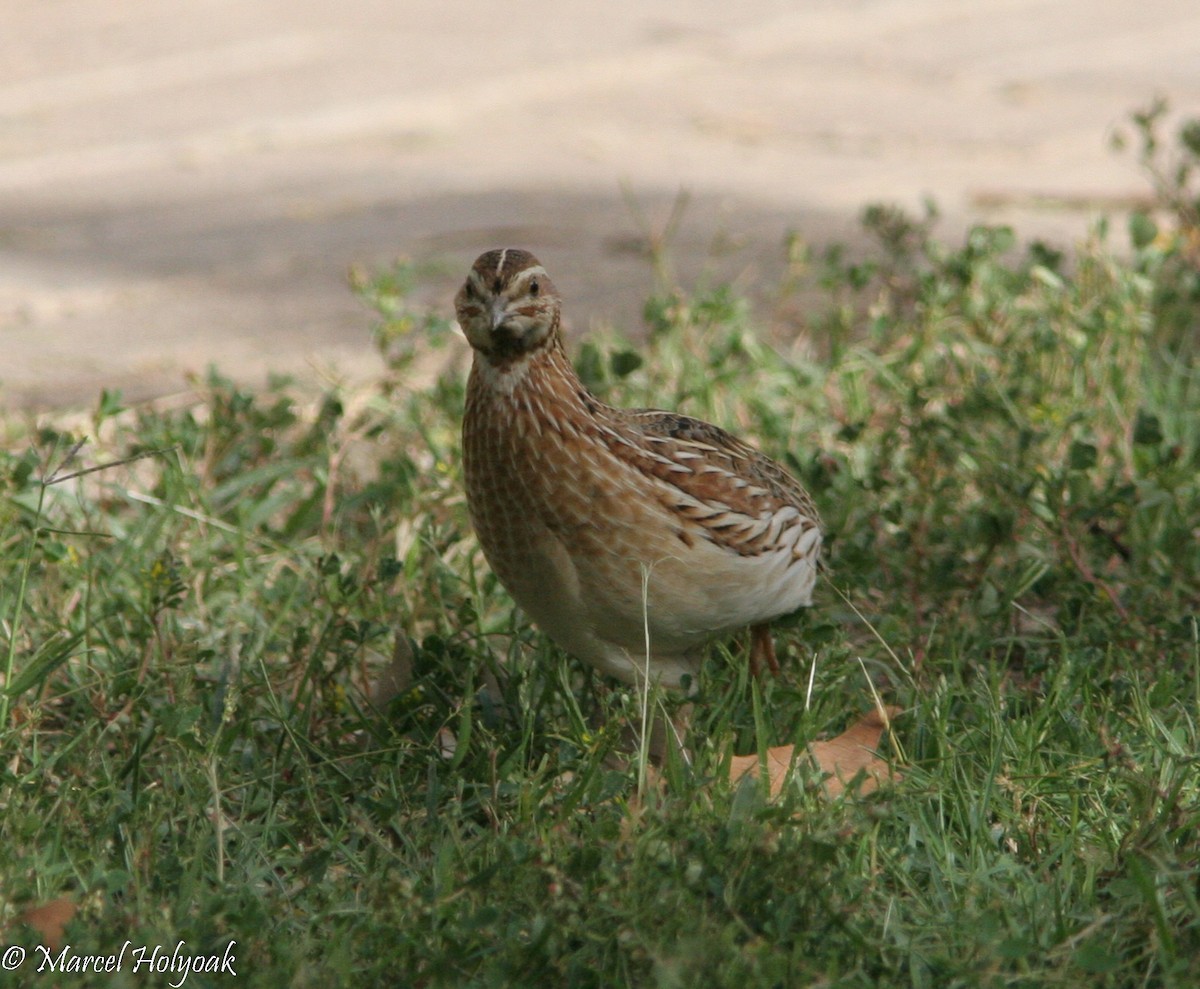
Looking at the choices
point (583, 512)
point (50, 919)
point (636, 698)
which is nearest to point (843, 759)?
point (636, 698)

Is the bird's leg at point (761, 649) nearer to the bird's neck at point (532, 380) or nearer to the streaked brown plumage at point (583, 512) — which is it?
the streaked brown plumage at point (583, 512)

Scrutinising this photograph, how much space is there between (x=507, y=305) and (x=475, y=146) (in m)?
5.59

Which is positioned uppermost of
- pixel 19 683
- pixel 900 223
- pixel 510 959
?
pixel 900 223

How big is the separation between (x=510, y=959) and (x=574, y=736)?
2.91 ft

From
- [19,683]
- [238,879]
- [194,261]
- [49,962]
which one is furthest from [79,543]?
[194,261]

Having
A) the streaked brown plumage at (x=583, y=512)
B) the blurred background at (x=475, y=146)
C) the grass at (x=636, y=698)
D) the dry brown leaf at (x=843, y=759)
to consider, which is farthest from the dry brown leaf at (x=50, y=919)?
the blurred background at (x=475, y=146)

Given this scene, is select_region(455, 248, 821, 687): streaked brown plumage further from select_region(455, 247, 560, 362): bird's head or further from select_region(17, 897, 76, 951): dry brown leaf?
select_region(17, 897, 76, 951): dry brown leaf

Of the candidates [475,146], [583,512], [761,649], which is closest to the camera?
[583,512]

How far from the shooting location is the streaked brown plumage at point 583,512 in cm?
351

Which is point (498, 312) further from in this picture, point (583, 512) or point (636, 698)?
point (636, 698)

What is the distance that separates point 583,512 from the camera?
352 cm

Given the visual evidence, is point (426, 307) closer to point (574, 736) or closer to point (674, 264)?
point (674, 264)

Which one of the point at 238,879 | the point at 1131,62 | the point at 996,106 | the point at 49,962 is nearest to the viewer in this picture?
the point at 49,962

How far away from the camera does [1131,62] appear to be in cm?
1040
